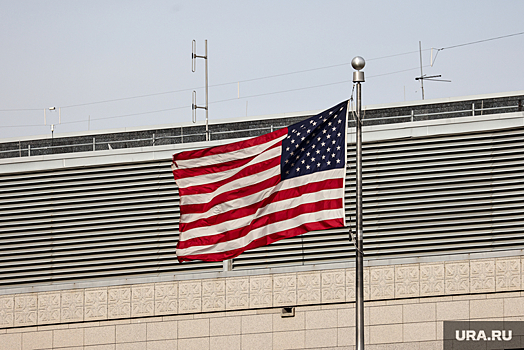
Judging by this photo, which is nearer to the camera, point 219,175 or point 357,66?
point 357,66

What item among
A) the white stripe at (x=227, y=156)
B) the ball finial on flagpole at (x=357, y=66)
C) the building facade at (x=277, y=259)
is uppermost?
the ball finial on flagpole at (x=357, y=66)

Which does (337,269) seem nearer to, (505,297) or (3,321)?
(505,297)

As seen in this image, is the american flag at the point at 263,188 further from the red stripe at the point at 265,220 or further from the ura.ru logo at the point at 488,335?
the ura.ru logo at the point at 488,335

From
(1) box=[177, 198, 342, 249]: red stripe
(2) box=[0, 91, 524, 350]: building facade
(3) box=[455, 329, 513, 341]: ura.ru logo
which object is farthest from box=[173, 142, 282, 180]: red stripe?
(3) box=[455, 329, 513, 341]: ura.ru logo

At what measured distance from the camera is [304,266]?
15.5m

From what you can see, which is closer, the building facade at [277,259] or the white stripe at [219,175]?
the white stripe at [219,175]

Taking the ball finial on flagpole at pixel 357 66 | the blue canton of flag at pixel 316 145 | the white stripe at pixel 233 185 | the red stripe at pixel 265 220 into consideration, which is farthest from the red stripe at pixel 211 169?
the ball finial on flagpole at pixel 357 66

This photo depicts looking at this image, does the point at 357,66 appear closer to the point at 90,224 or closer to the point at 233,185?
the point at 233,185

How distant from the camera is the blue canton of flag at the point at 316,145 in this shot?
10.1 meters

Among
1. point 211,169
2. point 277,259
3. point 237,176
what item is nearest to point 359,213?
point 237,176

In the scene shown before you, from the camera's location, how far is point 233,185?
11336mm

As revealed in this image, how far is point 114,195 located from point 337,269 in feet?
19.4

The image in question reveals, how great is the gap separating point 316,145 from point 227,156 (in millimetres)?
1771

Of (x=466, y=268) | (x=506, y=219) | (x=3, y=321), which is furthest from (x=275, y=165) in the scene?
(x=3, y=321)
